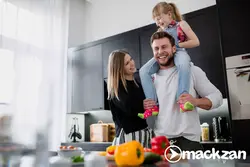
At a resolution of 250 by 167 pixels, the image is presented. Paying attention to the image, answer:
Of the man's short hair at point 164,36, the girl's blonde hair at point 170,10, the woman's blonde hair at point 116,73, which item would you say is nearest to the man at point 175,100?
the man's short hair at point 164,36

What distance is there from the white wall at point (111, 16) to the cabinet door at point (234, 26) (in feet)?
2.67

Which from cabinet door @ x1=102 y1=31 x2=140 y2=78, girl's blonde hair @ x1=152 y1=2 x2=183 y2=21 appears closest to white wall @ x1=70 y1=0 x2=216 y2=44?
cabinet door @ x1=102 y1=31 x2=140 y2=78

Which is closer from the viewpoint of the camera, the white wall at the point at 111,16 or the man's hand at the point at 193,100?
the man's hand at the point at 193,100

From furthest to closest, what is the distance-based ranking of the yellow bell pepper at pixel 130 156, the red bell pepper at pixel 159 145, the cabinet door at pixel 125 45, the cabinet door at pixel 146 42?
the cabinet door at pixel 125 45 < the cabinet door at pixel 146 42 < the red bell pepper at pixel 159 145 < the yellow bell pepper at pixel 130 156

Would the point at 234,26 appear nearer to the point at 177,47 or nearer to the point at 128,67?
the point at 177,47

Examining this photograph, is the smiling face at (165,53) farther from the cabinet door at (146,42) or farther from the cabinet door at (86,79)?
the cabinet door at (86,79)

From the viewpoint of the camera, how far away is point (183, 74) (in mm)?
1866

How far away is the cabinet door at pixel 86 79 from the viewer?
2830mm

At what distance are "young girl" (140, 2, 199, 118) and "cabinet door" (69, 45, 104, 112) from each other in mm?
859

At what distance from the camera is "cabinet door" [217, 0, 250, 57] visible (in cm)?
167

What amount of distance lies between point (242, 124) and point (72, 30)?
2605 mm

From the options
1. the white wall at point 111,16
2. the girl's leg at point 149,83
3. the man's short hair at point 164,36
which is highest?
the white wall at point 111,16

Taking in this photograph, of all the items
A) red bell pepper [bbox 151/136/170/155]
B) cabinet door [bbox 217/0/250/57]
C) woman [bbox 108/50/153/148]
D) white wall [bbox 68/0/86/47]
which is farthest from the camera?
white wall [bbox 68/0/86/47]

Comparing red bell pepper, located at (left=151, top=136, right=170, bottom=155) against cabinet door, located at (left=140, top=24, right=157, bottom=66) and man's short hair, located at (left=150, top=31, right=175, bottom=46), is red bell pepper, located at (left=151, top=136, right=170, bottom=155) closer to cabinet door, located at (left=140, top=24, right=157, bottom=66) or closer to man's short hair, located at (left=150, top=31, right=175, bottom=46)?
man's short hair, located at (left=150, top=31, right=175, bottom=46)
